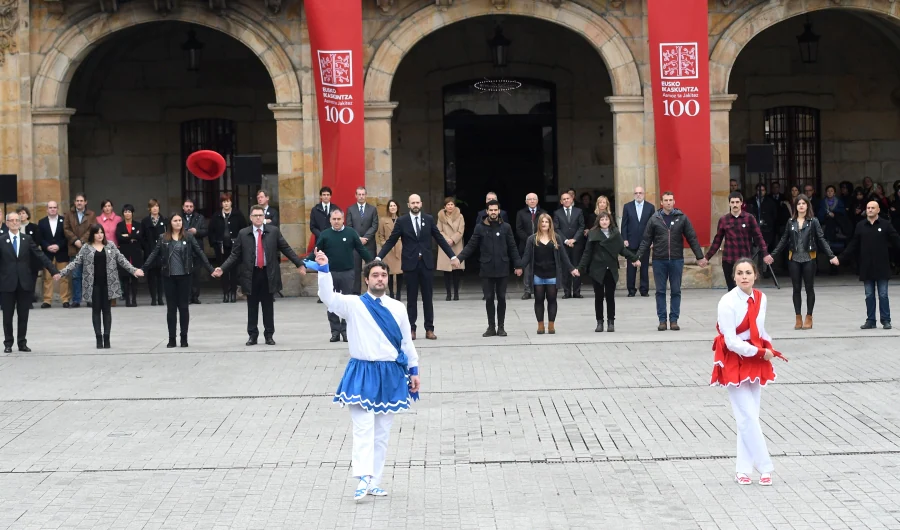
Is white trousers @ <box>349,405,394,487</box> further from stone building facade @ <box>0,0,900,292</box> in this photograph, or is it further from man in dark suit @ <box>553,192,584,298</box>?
stone building facade @ <box>0,0,900,292</box>

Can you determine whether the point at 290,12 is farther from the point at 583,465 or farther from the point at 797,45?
the point at 583,465

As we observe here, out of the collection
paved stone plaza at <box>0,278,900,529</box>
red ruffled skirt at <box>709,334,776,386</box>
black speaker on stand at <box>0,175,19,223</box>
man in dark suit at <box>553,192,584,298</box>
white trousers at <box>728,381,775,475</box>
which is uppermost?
black speaker on stand at <box>0,175,19,223</box>

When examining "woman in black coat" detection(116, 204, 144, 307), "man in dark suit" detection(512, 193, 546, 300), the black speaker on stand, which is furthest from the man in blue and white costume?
the black speaker on stand

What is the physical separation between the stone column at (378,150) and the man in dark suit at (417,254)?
222 inches

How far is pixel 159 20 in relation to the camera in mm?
22609

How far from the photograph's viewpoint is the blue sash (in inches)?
347

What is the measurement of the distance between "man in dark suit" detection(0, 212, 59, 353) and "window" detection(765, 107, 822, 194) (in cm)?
1576

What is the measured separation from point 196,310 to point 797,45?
1307 cm

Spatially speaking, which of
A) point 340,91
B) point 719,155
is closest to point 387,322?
point 340,91

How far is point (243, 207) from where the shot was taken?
90.7ft

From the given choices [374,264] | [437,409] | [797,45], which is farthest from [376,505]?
[797,45]

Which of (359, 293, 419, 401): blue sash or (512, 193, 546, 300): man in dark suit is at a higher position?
(512, 193, 546, 300): man in dark suit

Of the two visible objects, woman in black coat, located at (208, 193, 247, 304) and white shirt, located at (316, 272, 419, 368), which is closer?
white shirt, located at (316, 272, 419, 368)

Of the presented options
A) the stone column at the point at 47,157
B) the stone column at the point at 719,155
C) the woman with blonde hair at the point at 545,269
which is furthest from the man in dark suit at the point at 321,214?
the stone column at the point at 719,155
